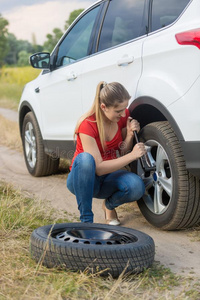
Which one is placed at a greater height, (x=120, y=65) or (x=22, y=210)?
(x=120, y=65)

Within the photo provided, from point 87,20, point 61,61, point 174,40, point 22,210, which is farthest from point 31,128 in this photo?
point 174,40

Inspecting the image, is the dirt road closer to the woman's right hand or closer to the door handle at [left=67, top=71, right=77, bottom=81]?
the woman's right hand

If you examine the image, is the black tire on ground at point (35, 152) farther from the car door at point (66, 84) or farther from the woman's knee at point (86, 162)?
the woman's knee at point (86, 162)

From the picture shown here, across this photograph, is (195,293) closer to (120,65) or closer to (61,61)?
(120,65)

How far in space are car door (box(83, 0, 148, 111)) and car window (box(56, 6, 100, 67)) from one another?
232mm

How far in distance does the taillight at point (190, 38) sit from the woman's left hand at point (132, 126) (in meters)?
0.80

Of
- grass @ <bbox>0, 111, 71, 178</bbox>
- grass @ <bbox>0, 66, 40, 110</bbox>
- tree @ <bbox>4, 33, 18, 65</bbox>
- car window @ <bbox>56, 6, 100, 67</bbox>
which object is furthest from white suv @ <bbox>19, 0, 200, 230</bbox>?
tree @ <bbox>4, 33, 18, 65</bbox>

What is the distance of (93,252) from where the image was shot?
8.57 ft

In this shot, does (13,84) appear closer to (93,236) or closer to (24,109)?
(24,109)

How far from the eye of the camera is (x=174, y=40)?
311 cm

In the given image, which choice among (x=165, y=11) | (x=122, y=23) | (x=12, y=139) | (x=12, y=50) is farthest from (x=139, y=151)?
(x=12, y=50)

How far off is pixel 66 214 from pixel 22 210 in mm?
672

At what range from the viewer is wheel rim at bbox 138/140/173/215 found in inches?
136

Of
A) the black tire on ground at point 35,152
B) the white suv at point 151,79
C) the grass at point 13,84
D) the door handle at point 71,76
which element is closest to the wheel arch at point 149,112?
the white suv at point 151,79
